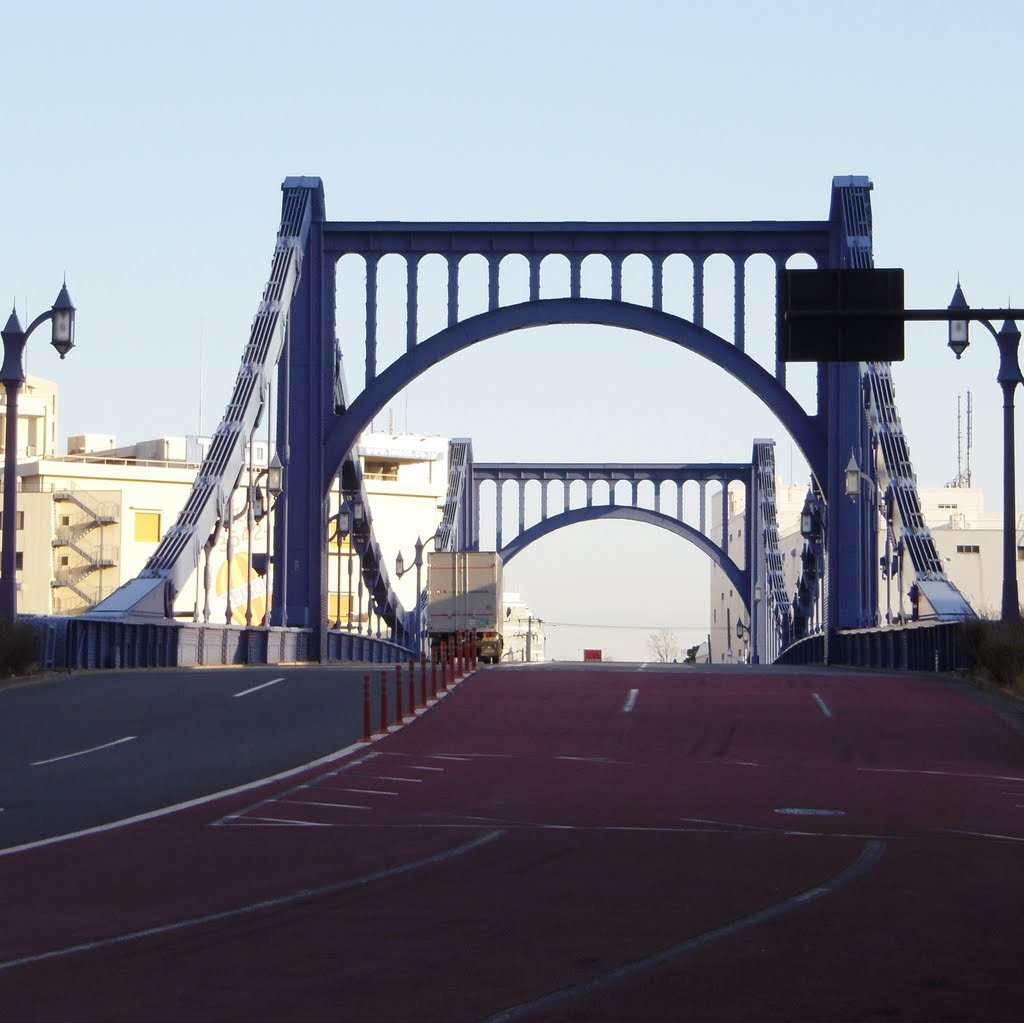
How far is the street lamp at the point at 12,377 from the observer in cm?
3272

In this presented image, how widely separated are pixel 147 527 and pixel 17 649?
258 feet

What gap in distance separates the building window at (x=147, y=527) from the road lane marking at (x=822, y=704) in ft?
266

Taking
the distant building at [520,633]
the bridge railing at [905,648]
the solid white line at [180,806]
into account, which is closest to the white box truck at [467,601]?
the bridge railing at [905,648]

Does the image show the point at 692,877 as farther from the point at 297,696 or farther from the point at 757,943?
the point at 297,696

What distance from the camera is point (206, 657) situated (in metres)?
43.6

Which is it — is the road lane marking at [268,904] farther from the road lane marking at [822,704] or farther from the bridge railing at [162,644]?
the bridge railing at [162,644]

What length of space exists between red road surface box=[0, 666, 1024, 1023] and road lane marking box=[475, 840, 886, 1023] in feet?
0.08

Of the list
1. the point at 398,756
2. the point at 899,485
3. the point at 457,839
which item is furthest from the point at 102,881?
the point at 899,485

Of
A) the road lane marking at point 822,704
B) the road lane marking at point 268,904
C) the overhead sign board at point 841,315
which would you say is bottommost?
the road lane marking at point 268,904

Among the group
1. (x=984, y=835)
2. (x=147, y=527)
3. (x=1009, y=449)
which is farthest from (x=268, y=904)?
(x=147, y=527)

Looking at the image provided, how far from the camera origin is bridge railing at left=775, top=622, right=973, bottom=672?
123ft

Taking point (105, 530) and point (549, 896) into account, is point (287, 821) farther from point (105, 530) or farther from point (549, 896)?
point (105, 530)

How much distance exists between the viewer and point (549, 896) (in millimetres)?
11352

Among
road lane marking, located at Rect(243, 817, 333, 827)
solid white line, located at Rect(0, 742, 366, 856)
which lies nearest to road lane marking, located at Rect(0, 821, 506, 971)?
road lane marking, located at Rect(243, 817, 333, 827)
